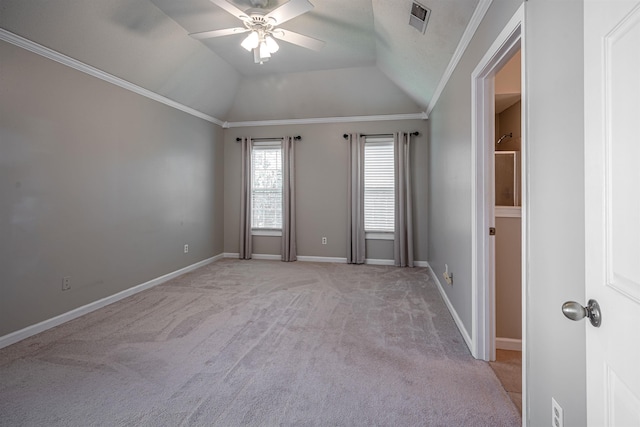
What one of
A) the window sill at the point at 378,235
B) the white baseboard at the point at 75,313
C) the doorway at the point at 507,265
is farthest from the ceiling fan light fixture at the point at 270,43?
the window sill at the point at 378,235

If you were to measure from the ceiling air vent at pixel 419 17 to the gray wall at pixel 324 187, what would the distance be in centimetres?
262

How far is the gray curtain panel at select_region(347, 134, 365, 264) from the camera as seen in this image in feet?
17.6

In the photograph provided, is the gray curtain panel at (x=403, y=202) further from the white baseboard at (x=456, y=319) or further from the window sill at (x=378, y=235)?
the white baseboard at (x=456, y=319)

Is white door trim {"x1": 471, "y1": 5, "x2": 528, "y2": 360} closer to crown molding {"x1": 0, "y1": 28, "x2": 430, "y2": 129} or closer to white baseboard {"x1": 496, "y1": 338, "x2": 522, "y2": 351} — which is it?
white baseboard {"x1": 496, "y1": 338, "x2": 522, "y2": 351}

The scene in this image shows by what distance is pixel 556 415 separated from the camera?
1.28 meters

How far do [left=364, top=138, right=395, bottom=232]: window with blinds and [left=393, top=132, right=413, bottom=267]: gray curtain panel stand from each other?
146 mm

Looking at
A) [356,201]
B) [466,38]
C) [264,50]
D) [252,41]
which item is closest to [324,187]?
[356,201]

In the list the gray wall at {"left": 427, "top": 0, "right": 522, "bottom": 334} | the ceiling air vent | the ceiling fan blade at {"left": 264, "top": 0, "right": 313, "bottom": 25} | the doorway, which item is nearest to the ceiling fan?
the ceiling fan blade at {"left": 264, "top": 0, "right": 313, "bottom": 25}

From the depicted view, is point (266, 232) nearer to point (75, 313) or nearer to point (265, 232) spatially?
point (265, 232)

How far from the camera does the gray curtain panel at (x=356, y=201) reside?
212 inches

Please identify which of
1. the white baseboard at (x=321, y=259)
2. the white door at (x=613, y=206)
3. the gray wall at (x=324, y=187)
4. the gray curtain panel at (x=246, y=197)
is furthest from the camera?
the gray curtain panel at (x=246, y=197)

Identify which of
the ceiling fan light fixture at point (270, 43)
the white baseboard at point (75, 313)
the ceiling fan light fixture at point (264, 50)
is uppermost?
the ceiling fan light fixture at point (270, 43)

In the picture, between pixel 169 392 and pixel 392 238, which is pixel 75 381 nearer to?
pixel 169 392

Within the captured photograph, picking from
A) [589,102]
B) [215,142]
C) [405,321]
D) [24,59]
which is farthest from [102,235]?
[589,102]
